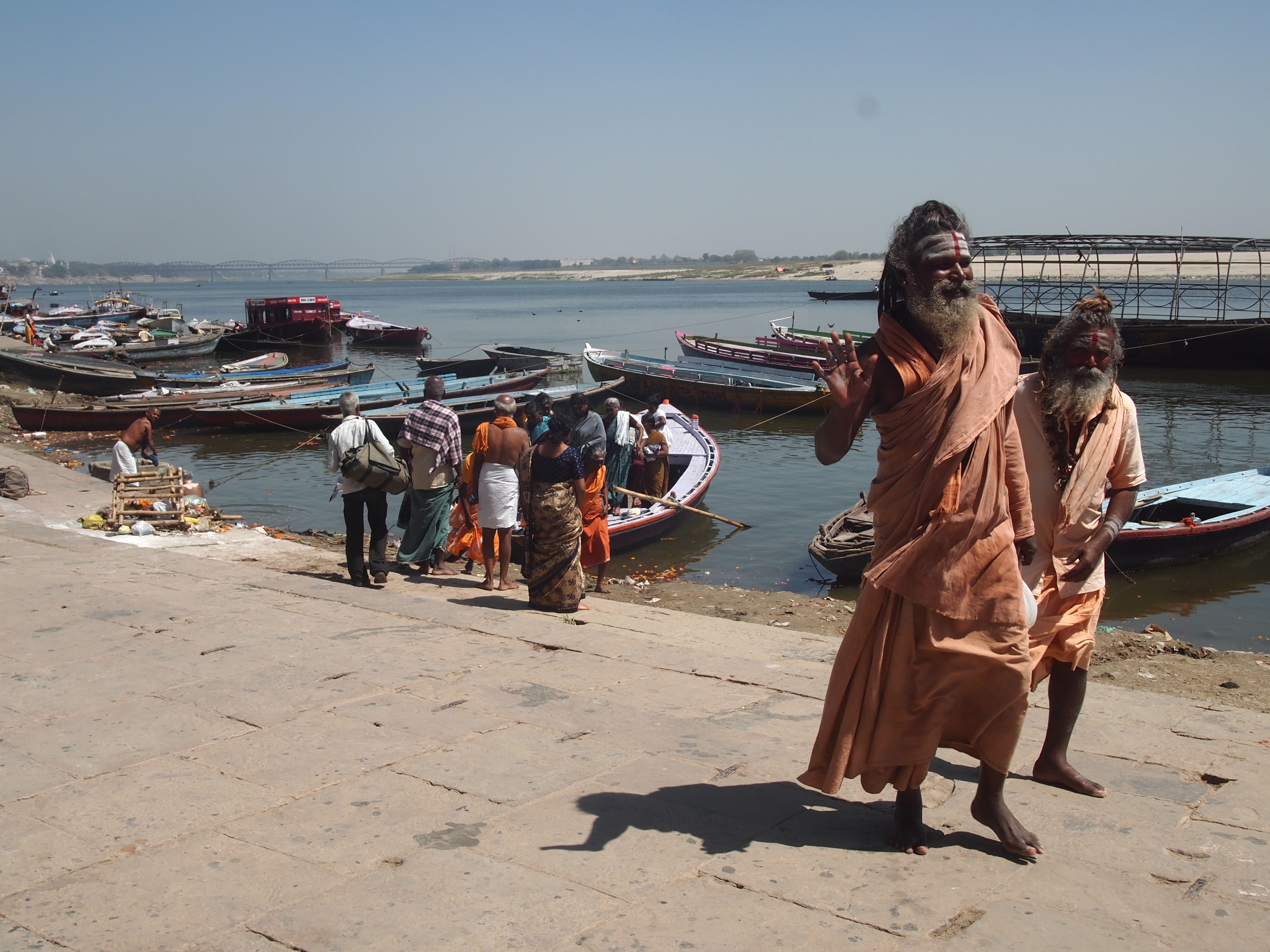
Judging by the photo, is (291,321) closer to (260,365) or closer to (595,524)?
(260,365)

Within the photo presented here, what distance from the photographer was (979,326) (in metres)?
2.80

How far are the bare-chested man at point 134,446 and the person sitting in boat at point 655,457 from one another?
600 centimetres

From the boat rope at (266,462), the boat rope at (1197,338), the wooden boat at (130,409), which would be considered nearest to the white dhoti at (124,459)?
the boat rope at (266,462)

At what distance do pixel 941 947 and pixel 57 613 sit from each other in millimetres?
5259

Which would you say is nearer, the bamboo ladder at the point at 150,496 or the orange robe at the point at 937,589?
the orange robe at the point at 937,589

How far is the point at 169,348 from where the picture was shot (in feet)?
124

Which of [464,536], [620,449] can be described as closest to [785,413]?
[620,449]

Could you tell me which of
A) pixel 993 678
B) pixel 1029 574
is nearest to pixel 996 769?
pixel 993 678

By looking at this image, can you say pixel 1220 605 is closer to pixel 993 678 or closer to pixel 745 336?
pixel 993 678

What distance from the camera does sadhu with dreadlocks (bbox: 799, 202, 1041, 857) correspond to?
8.80 ft

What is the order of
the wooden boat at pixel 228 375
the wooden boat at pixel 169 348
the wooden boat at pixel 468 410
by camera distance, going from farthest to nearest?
the wooden boat at pixel 169 348 < the wooden boat at pixel 228 375 < the wooden boat at pixel 468 410

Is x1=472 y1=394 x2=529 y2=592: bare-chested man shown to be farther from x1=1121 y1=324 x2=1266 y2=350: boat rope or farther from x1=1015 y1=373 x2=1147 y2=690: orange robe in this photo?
x1=1121 y1=324 x2=1266 y2=350: boat rope

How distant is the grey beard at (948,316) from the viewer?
2.72 m

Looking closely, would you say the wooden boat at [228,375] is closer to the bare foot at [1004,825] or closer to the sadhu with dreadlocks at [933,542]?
the sadhu with dreadlocks at [933,542]
